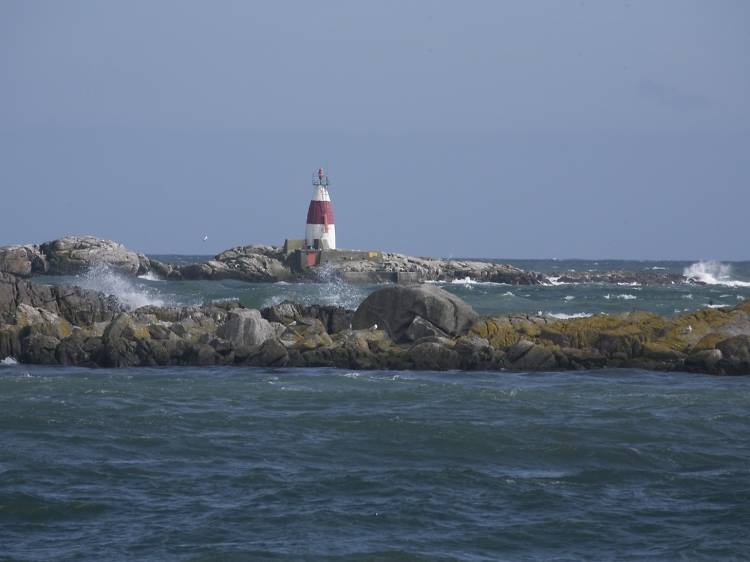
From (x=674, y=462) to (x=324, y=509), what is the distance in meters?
5.07

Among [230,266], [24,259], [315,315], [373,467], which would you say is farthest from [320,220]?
[373,467]

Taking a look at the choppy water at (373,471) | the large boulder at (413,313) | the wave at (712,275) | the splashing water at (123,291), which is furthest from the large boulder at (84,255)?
the choppy water at (373,471)

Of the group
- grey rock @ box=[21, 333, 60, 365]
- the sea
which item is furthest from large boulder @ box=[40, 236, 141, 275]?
the sea

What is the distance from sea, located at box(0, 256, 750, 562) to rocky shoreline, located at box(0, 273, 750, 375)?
1460 millimetres

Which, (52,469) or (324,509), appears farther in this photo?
(52,469)

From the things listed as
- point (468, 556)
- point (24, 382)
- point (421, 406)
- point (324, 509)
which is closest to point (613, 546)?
point (468, 556)

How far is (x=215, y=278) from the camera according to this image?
7706 centimetres

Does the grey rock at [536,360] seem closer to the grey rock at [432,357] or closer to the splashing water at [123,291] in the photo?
the grey rock at [432,357]

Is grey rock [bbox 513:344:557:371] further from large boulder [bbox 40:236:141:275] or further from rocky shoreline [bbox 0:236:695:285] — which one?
large boulder [bbox 40:236:141:275]

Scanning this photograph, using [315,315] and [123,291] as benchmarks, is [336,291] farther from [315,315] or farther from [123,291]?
[315,315]

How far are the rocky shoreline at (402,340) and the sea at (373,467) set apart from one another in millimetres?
1460

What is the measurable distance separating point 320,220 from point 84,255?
1422 centimetres

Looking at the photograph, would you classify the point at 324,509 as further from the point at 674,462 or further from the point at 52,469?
the point at 674,462

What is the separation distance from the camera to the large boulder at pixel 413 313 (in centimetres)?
2931
